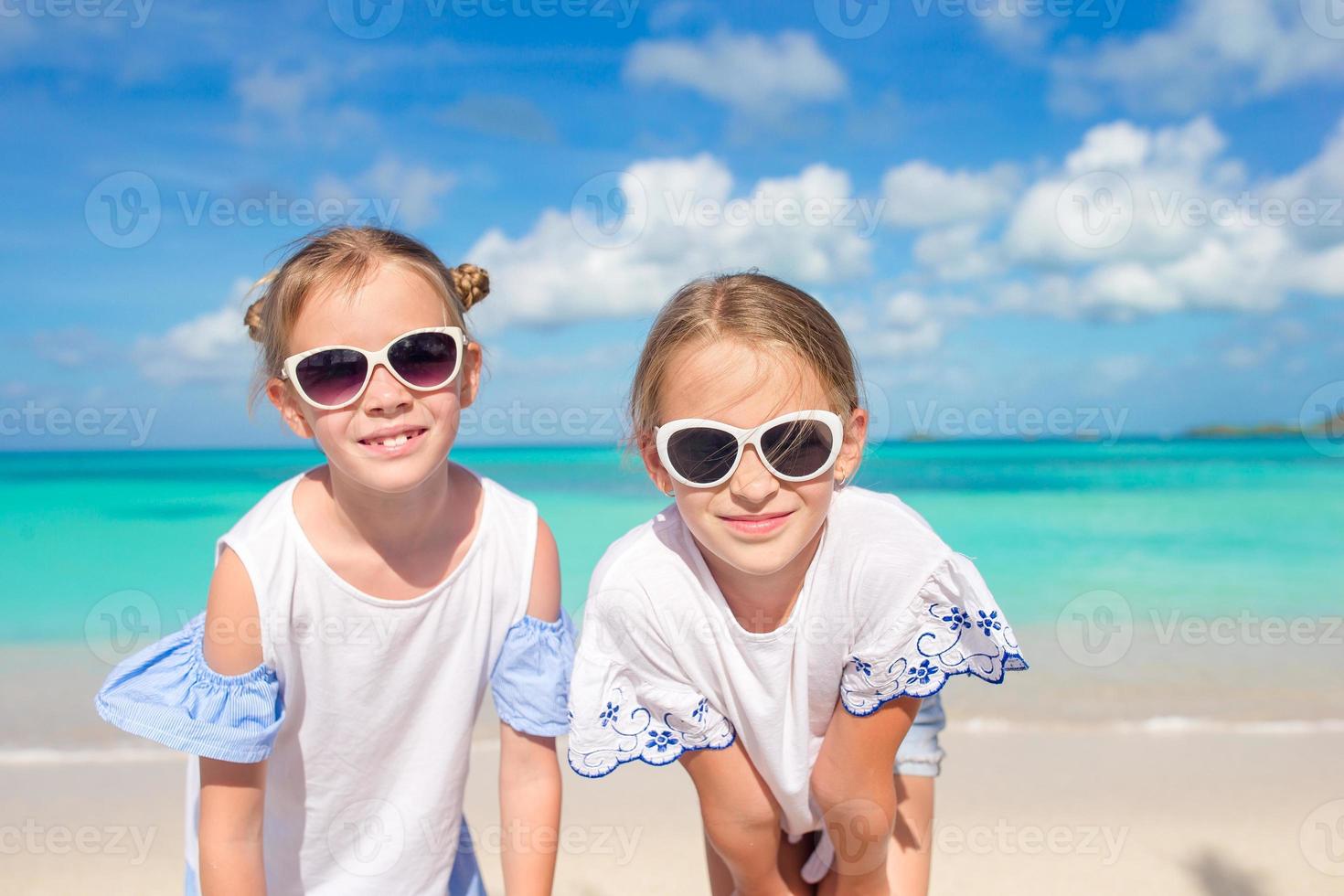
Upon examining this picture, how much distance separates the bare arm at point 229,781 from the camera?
7.00ft

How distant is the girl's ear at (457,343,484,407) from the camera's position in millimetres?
2352

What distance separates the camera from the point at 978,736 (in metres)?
4.89

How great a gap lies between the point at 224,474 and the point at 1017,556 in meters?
24.4

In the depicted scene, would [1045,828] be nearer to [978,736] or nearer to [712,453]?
[978,736]

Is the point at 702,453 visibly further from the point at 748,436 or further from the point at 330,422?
the point at 330,422

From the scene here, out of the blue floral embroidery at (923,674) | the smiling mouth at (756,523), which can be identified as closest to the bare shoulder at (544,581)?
the smiling mouth at (756,523)

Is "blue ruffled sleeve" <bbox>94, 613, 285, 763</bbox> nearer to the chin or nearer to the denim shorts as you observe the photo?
the chin

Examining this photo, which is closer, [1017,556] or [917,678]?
[917,678]

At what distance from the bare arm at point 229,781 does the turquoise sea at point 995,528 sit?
3.25ft

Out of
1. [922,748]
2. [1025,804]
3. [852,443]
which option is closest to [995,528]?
[1025,804]

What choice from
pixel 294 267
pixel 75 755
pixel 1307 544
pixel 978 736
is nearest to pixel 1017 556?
pixel 1307 544

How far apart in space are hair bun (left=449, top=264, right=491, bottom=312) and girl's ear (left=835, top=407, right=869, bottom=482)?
1.07 metres

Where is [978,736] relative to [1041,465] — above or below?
below

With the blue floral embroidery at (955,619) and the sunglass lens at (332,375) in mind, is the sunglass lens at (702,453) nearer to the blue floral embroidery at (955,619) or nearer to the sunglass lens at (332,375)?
the blue floral embroidery at (955,619)
